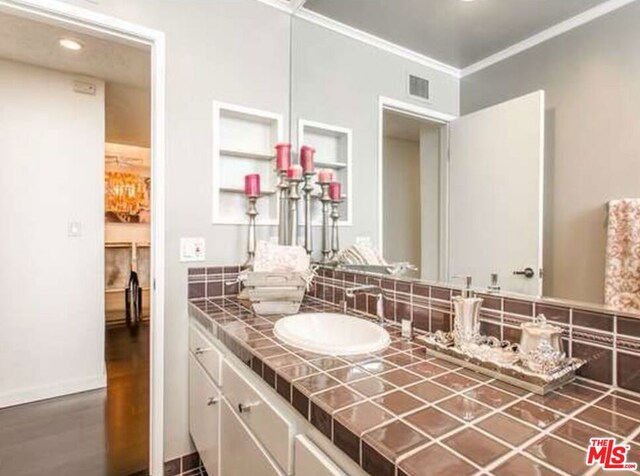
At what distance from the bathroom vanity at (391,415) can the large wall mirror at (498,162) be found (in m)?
0.24

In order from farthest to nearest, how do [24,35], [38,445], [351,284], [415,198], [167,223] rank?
1. [24,35]
2. [38,445]
3. [167,223]
4. [351,284]
5. [415,198]

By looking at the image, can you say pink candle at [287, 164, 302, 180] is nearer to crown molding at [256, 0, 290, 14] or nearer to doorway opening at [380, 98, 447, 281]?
doorway opening at [380, 98, 447, 281]

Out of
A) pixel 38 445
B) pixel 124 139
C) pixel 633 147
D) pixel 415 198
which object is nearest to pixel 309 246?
pixel 415 198

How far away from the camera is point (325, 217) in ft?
6.25

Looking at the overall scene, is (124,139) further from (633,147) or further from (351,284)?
(633,147)

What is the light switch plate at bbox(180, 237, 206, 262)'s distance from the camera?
5.60 feet

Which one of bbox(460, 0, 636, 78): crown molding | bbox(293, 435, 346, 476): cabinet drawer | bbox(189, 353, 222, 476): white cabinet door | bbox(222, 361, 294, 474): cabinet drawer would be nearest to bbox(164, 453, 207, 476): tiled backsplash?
bbox(189, 353, 222, 476): white cabinet door

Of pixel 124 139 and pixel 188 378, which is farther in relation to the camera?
pixel 124 139

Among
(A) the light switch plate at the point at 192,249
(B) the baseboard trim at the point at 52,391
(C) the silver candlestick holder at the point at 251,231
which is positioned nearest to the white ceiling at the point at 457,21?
(C) the silver candlestick holder at the point at 251,231

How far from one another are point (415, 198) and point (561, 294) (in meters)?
0.63

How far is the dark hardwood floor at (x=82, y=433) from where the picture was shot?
1.73 m

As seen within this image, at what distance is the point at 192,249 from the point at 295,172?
0.64m

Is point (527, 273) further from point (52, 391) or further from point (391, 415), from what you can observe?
point (52, 391)

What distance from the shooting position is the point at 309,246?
1931 mm
